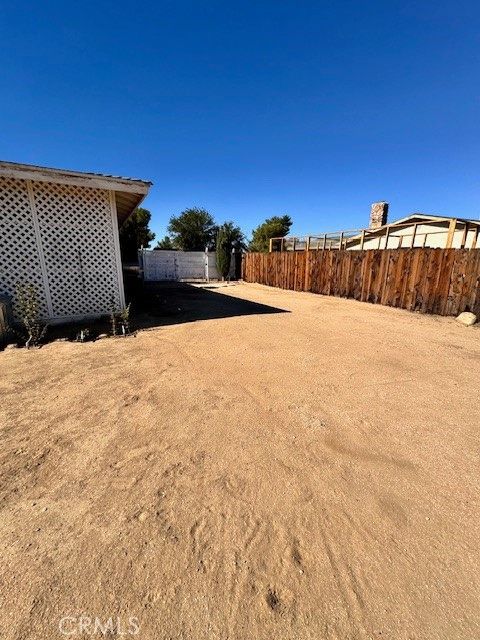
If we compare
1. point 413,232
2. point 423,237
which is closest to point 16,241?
point 413,232

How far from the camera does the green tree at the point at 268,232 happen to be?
3006 centimetres

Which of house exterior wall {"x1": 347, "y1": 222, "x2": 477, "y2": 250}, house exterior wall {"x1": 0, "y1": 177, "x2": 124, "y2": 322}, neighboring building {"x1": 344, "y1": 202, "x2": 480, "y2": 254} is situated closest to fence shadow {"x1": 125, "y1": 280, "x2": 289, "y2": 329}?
house exterior wall {"x1": 0, "y1": 177, "x2": 124, "y2": 322}

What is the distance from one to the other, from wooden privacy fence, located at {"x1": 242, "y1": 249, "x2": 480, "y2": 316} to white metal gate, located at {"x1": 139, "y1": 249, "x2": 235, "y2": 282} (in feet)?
23.5

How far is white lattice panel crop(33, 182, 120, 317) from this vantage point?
5.43 metres

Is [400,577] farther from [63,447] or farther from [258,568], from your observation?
[63,447]

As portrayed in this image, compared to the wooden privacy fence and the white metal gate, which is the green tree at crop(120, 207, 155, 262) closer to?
the white metal gate

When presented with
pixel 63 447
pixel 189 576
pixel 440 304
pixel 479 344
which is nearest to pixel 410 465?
pixel 189 576

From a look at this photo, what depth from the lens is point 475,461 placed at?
7.10 ft

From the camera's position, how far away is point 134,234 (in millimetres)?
25344

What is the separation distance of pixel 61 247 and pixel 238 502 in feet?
18.9

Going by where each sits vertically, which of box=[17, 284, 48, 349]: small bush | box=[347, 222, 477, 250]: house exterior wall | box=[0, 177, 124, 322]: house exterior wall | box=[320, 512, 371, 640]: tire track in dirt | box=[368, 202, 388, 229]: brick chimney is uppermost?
box=[368, 202, 388, 229]: brick chimney

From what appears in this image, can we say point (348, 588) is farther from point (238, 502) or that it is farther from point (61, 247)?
point (61, 247)

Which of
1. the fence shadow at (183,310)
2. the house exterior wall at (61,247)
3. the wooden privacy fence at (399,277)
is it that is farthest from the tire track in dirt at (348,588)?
the wooden privacy fence at (399,277)

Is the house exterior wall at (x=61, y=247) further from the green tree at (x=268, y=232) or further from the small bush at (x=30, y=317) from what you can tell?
the green tree at (x=268, y=232)
